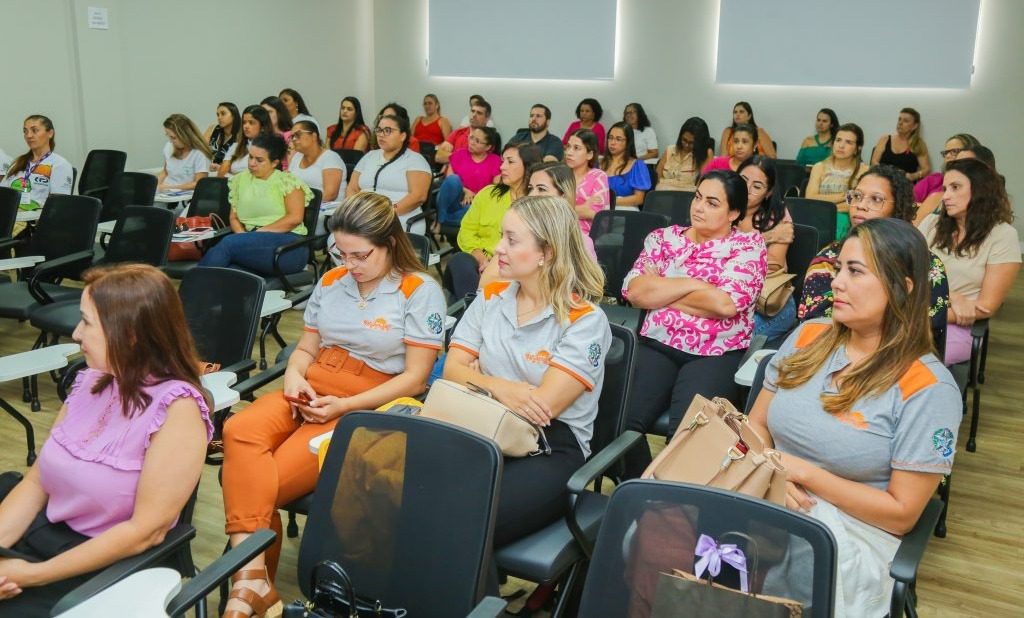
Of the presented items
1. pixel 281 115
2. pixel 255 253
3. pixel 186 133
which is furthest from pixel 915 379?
pixel 281 115

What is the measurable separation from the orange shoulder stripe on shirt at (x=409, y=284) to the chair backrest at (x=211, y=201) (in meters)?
3.02

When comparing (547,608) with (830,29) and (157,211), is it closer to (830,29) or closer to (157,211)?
(157,211)

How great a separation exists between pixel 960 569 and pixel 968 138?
312cm

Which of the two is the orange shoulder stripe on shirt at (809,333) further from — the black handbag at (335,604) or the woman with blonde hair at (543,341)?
the black handbag at (335,604)

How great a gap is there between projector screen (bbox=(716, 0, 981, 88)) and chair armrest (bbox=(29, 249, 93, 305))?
21.5 ft

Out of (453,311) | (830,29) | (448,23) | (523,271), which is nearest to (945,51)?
(830,29)

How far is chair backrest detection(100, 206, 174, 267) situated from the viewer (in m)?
4.51

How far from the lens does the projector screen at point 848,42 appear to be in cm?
819

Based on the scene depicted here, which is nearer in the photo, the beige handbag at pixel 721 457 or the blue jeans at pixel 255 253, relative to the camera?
the beige handbag at pixel 721 457

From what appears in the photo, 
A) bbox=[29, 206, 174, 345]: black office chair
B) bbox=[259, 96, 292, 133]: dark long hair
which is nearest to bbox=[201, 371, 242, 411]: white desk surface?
bbox=[29, 206, 174, 345]: black office chair

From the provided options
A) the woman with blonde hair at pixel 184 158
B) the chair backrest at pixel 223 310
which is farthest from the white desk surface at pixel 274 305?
the woman with blonde hair at pixel 184 158

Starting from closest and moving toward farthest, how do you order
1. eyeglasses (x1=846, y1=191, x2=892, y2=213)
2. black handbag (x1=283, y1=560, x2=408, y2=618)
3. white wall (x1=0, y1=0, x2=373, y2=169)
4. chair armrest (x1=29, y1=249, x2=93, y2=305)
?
1. black handbag (x1=283, y1=560, x2=408, y2=618)
2. eyeglasses (x1=846, y1=191, x2=892, y2=213)
3. chair armrest (x1=29, y1=249, x2=93, y2=305)
4. white wall (x1=0, y1=0, x2=373, y2=169)

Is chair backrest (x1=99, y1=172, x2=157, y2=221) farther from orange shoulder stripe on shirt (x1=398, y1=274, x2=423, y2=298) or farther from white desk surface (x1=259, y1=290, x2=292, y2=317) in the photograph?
orange shoulder stripe on shirt (x1=398, y1=274, x2=423, y2=298)

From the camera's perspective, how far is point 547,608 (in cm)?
274
